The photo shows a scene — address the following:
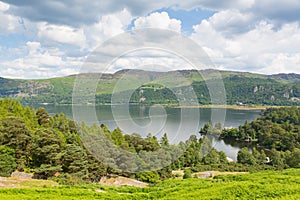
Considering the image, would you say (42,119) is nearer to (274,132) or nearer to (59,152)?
(59,152)

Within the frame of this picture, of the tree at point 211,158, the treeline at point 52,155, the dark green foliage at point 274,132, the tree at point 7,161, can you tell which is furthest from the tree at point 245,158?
the tree at point 7,161

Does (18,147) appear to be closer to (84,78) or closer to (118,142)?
(118,142)

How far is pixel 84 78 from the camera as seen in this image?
1058cm

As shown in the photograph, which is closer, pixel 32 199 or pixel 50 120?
pixel 32 199

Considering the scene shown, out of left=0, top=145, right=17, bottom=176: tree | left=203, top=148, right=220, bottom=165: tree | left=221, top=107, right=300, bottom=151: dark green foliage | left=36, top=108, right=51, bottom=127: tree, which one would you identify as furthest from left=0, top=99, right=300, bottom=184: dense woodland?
left=221, top=107, right=300, bottom=151: dark green foliage

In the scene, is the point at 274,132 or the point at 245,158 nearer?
the point at 245,158

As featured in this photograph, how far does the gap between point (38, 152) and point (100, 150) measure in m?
7.79

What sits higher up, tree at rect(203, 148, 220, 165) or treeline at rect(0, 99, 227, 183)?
treeline at rect(0, 99, 227, 183)

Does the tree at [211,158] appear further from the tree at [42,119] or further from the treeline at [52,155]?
the tree at [42,119]

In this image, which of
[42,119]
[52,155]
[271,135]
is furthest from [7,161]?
[271,135]

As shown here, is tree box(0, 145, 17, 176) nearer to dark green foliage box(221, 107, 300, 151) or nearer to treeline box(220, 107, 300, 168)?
treeline box(220, 107, 300, 168)

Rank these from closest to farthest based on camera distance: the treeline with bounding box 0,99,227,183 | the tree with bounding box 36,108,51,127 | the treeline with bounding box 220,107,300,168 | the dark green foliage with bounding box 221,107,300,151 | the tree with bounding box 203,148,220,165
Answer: the treeline with bounding box 0,99,227,183 < the tree with bounding box 36,108,51,127 < the tree with bounding box 203,148,220,165 < the treeline with bounding box 220,107,300,168 < the dark green foliage with bounding box 221,107,300,151

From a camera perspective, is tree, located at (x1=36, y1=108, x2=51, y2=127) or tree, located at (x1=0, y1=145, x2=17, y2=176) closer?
tree, located at (x1=0, y1=145, x2=17, y2=176)

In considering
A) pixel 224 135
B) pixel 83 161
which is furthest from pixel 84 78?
pixel 224 135
